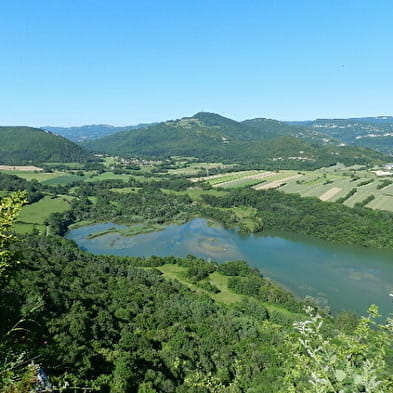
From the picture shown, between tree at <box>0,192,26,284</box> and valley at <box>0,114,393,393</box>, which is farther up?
tree at <box>0,192,26,284</box>

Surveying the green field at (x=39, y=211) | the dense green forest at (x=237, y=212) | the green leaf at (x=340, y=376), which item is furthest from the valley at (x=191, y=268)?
the green leaf at (x=340, y=376)

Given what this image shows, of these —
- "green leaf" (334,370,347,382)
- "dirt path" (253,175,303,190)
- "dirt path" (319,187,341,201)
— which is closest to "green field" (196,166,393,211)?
"dirt path" (319,187,341,201)

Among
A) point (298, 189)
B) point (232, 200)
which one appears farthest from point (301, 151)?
point (232, 200)

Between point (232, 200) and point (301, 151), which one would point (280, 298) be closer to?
point (232, 200)

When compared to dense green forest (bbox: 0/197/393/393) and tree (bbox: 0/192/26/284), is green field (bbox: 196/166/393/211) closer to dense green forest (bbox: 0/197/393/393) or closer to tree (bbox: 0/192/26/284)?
dense green forest (bbox: 0/197/393/393)

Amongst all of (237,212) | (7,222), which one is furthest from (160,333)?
(237,212)

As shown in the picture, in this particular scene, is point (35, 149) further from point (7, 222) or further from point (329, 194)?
point (7, 222)
